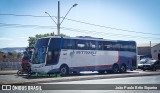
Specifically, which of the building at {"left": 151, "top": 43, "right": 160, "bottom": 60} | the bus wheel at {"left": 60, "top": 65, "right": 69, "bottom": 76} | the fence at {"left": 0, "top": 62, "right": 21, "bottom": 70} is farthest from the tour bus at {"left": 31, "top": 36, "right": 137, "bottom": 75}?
the building at {"left": 151, "top": 43, "right": 160, "bottom": 60}

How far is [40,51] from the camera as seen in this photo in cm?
2450

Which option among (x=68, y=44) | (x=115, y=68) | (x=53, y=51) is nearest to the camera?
(x=53, y=51)

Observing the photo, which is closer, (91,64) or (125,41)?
(91,64)

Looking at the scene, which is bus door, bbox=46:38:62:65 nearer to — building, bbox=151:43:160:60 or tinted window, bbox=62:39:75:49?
tinted window, bbox=62:39:75:49

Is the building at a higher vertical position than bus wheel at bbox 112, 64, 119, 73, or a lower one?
higher

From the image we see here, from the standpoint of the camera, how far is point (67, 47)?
2570 centimetres

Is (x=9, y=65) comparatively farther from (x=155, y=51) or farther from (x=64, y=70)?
(x=155, y=51)

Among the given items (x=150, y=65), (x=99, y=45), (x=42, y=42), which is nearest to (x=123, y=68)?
(x=99, y=45)

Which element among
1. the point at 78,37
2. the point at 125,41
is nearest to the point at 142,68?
the point at 125,41

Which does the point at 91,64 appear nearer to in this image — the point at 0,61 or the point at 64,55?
the point at 64,55

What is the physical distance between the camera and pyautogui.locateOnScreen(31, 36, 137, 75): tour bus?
24.3 metres

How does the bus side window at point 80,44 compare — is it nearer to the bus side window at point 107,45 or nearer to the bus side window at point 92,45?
the bus side window at point 92,45

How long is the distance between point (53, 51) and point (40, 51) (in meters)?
1.18

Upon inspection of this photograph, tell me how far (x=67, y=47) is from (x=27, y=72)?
4.52m
